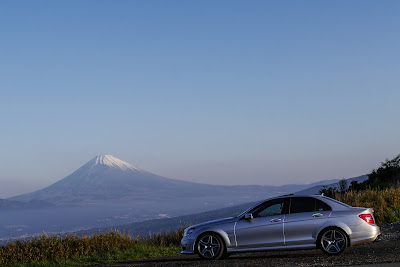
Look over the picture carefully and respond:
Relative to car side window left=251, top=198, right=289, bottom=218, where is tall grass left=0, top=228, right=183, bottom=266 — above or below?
below

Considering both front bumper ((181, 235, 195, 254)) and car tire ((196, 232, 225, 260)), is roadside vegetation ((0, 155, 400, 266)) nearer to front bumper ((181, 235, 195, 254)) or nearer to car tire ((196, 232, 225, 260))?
front bumper ((181, 235, 195, 254))

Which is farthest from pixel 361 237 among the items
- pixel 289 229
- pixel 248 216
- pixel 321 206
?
pixel 248 216

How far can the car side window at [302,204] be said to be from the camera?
48.9ft

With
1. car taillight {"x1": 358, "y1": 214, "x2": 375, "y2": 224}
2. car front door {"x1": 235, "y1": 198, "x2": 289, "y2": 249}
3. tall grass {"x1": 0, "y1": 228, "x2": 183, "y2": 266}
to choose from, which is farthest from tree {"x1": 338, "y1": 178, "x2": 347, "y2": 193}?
car front door {"x1": 235, "y1": 198, "x2": 289, "y2": 249}

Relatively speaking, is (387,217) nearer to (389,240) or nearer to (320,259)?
(389,240)

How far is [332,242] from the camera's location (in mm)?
14547

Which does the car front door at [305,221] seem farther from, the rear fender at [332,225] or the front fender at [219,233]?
the front fender at [219,233]

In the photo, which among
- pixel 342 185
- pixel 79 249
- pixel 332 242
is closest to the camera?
pixel 332 242

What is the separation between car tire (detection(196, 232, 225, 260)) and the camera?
49.0 ft

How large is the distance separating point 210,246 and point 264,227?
149 cm

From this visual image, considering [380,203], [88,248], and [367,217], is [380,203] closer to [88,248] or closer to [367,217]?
[367,217]

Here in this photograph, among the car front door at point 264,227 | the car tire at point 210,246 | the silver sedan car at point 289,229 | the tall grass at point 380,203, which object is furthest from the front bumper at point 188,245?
the tall grass at point 380,203

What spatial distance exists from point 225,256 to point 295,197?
7.81 ft

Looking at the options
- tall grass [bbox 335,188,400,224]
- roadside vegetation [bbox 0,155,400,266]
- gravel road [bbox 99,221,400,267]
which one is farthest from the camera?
tall grass [bbox 335,188,400,224]
